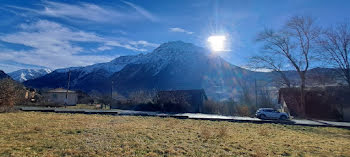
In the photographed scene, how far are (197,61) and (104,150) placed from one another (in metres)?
101

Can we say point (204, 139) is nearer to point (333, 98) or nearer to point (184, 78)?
point (333, 98)

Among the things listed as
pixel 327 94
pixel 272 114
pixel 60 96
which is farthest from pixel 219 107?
pixel 60 96

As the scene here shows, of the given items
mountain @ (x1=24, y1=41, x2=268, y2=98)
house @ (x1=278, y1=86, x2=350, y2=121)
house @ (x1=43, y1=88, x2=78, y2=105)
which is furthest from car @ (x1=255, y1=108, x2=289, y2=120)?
house @ (x1=43, y1=88, x2=78, y2=105)

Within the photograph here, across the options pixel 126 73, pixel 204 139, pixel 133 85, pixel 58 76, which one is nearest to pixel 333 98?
pixel 204 139

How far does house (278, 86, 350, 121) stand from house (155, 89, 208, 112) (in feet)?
48.1

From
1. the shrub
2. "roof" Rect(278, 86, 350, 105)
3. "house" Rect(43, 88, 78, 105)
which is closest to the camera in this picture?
"roof" Rect(278, 86, 350, 105)

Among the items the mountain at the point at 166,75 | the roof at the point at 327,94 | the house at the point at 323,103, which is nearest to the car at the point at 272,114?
the house at the point at 323,103

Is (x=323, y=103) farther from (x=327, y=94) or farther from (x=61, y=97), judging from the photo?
(x=61, y=97)

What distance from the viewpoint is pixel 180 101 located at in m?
33.0

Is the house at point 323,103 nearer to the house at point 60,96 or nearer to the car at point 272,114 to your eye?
the car at point 272,114

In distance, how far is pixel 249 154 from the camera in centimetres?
610

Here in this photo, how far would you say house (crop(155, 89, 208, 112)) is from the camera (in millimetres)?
32625

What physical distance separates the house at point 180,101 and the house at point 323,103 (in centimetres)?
1467

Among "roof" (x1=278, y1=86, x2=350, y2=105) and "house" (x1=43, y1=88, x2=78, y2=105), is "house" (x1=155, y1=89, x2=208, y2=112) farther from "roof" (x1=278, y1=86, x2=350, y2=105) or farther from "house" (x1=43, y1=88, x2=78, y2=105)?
"house" (x1=43, y1=88, x2=78, y2=105)
